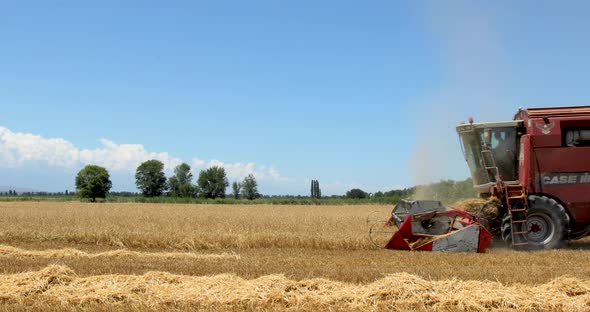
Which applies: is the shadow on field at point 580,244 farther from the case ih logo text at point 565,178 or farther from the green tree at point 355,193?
the green tree at point 355,193

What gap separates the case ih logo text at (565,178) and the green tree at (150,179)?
85070 mm

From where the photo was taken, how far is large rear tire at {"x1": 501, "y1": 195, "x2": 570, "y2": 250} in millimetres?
11430

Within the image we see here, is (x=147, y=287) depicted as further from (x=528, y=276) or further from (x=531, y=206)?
(x=531, y=206)

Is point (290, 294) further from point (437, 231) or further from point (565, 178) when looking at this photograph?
point (565, 178)

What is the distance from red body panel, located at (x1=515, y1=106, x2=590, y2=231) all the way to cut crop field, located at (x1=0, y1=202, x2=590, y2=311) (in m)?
1.10

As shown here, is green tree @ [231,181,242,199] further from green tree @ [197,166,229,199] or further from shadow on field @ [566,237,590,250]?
shadow on field @ [566,237,590,250]

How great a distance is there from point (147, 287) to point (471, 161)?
8954 millimetres

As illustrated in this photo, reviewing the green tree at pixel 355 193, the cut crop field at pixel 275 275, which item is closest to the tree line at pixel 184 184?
the green tree at pixel 355 193

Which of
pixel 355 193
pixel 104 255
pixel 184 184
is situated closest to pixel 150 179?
pixel 184 184

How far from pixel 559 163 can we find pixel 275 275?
7.70m

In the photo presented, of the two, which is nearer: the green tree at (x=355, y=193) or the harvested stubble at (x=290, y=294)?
the harvested stubble at (x=290, y=294)

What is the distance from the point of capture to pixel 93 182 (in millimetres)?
76000

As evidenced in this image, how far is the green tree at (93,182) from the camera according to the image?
7554 cm

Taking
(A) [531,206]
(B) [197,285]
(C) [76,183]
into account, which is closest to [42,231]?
(B) [197,285]
